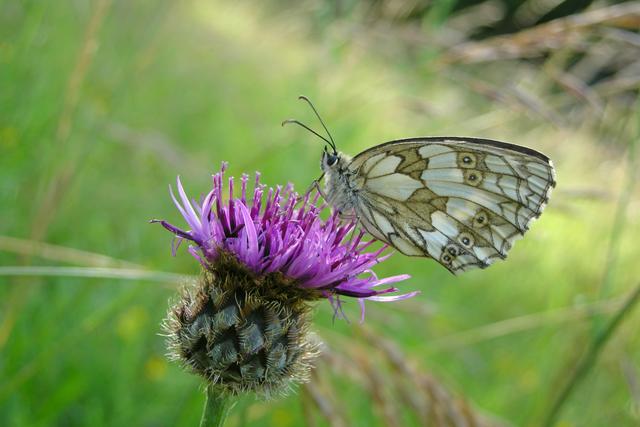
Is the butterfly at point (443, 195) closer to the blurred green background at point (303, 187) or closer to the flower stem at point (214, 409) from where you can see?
the blurred green background at point (303, 187)

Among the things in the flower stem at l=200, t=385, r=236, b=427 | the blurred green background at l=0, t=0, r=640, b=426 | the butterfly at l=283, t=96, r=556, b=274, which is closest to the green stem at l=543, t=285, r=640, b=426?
the blurred green background at l=0, t=0, r=640, b=426

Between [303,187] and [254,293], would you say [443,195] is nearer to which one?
[254,293]

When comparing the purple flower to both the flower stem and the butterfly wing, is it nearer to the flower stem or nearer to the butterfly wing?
the flower stem

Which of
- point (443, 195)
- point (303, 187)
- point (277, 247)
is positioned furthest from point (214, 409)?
point (303, 187)

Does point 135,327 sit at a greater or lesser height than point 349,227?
lesser

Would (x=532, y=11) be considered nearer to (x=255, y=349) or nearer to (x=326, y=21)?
(x=326, y=21)

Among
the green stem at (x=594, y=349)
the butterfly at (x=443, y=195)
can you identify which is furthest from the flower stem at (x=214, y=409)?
the green stem at (x=594, y=349)

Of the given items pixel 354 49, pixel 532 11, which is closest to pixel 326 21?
pixel 354 49

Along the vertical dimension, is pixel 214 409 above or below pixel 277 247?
below
